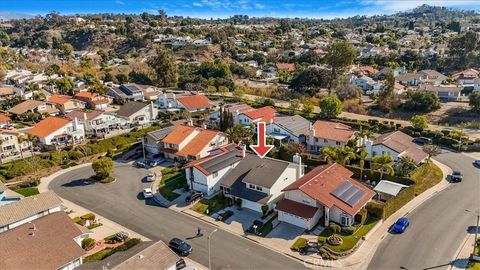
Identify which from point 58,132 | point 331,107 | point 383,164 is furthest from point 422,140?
point 58,132

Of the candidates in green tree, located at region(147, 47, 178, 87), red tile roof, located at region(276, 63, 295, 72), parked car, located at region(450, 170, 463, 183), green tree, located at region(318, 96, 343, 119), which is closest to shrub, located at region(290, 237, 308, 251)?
parked car, located at region(450, 170, 463, 183)

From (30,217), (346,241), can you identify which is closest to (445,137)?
(346,241)

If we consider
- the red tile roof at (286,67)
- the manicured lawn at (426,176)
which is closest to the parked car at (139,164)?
the manicured lawn at (426,176)

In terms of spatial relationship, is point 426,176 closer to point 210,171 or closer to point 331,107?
point 331,107

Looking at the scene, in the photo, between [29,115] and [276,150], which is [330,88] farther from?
[29,115]

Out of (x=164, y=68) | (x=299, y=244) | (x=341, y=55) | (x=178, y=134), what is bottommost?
(x=299, y=244)

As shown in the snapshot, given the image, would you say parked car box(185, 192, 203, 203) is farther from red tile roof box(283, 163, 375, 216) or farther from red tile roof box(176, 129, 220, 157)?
red tile roof box(283, 163, 375, 216)
